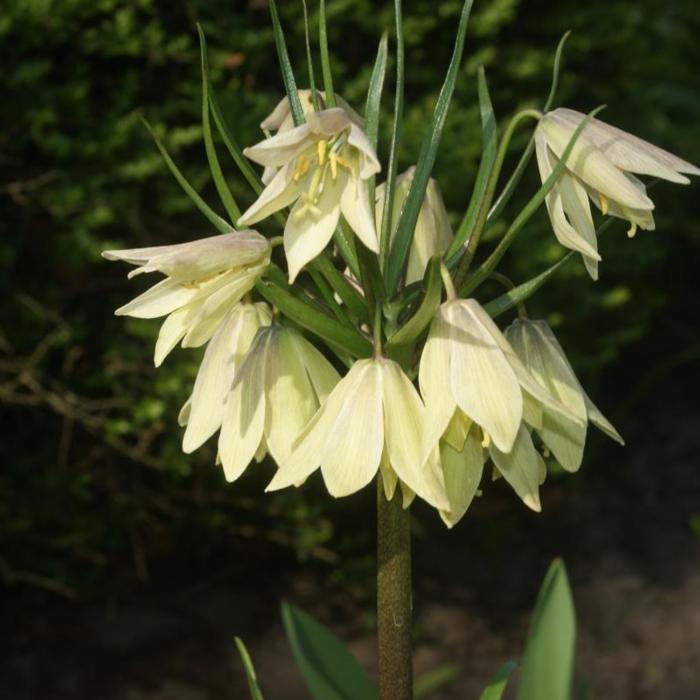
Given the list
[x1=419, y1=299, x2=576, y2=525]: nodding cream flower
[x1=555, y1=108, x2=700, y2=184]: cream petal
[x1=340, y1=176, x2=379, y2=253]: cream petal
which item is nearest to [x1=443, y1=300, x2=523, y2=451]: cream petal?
[x1=419, y1=299, x2=576, y2=525]: nodding cream flower

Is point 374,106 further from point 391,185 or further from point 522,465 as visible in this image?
point 522,465

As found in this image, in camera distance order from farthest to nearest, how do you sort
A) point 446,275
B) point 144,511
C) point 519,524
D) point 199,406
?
point 519,524, point 144,511, point 199,406, point 446,275

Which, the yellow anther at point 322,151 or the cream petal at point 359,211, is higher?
the yellow anther at point 322,151

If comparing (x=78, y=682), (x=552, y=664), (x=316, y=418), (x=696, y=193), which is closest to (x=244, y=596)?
(x=78, y=682)

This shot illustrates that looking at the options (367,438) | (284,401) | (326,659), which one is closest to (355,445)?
(367,438)

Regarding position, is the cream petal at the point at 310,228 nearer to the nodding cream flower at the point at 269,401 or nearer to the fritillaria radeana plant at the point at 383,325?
the fritillaria radeana plant at the point at 383,325

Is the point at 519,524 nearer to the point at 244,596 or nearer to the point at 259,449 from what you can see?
the point at 244,596

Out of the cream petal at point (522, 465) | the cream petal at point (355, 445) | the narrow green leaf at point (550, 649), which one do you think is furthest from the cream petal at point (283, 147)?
the narrow green leaf at point (550, 649)
